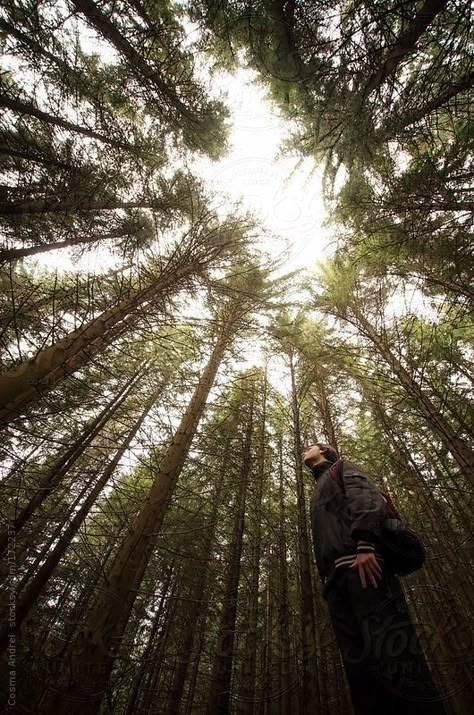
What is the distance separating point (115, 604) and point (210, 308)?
193 inches

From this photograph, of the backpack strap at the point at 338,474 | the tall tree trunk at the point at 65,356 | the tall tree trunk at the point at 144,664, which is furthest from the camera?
the tall tree trunk at the point at 144,664

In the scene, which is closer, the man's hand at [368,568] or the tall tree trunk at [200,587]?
the man's hand at [368,568]

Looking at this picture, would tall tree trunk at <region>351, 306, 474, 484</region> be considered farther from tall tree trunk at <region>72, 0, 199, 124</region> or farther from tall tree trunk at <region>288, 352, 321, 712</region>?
tall tree trunk at <region>72, 0, 199, 124</region>

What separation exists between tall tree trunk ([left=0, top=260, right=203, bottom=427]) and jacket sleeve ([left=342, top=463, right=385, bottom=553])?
2810mm

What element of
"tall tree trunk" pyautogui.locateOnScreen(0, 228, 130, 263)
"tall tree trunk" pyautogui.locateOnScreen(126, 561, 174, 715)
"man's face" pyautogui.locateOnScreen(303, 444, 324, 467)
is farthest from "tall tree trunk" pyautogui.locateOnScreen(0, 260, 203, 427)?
"tall tree trunk" pyautogui.locateOnScreen(0, 228, 130, 263)

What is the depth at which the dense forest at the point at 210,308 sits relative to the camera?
331cm

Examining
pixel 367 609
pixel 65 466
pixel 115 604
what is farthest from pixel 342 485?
pixel 65 466

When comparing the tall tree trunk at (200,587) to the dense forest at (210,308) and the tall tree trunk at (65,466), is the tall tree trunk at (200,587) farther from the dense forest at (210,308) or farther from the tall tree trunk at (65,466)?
the tall tree trunk at (65,466)

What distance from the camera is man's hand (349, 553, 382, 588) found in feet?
6.81

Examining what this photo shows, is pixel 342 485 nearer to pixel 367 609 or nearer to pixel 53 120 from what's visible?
pixel 367 609

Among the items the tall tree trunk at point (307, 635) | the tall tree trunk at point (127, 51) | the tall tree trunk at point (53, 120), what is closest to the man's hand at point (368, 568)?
the tall tree trunk at point (307, 635)

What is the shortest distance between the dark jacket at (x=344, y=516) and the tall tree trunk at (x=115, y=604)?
7.05ft

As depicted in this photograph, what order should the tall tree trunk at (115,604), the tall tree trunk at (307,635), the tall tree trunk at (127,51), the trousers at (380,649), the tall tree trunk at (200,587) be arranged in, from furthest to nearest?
the tall tree trunk at (200,587), the tall tree trunk at (127,51), the tall tree trunk at (307,635), the tall tree trunk at (115,604), the trousers at (380,649)

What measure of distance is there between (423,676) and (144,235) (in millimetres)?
10996
